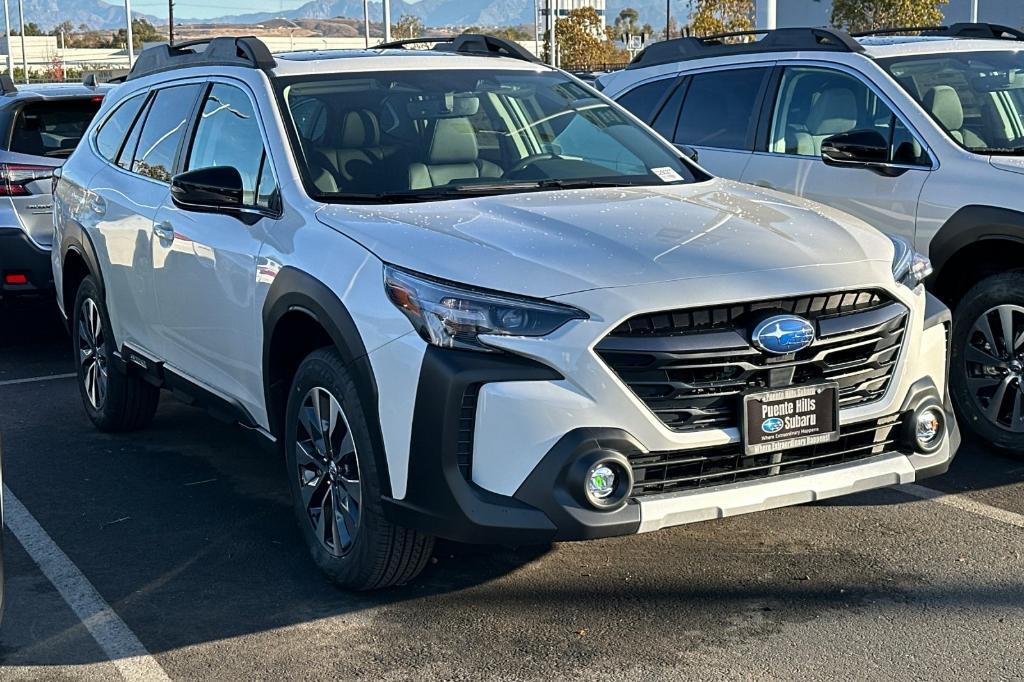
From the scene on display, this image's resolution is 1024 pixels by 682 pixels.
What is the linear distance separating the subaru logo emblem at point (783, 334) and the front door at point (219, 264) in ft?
6.06

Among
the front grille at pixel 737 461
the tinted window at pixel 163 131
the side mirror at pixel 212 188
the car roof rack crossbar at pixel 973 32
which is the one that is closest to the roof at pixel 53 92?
the tinted window at pixel 163 131

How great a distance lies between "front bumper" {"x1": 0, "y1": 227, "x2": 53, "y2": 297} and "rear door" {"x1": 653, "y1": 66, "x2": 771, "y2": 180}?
4.15 metres

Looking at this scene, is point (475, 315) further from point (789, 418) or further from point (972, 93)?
point (972, 93)

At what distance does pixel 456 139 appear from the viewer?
5.27 meters

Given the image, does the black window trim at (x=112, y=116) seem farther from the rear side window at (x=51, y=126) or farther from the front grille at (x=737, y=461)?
the front grille at (x=737, y=461)

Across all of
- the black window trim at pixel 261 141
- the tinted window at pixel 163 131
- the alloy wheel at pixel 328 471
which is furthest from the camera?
the tinted window at pixel 163 131

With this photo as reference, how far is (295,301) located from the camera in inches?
178

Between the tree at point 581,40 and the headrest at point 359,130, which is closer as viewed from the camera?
the headrest at point 359,130

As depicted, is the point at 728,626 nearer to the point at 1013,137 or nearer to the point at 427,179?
the point at 427,179

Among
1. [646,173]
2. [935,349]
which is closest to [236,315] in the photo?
[646,173]

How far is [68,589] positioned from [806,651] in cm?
249

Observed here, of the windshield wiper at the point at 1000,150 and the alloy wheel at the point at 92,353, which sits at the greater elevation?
the windshield wiper at the point at 1000,150

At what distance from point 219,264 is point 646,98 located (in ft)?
11.7

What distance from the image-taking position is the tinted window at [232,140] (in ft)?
16.7
